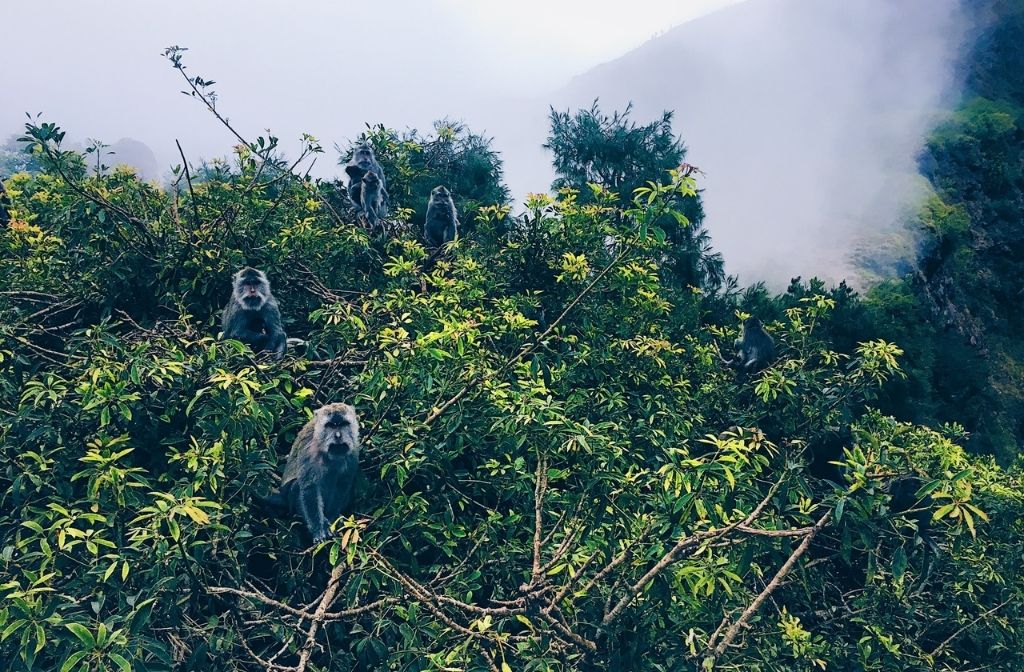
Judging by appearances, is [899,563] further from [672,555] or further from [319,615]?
[319,615]

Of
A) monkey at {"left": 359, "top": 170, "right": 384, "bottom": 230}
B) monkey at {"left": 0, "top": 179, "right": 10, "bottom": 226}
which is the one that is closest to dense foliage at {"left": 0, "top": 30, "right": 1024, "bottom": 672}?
monkey at {"left": 0, "top": 179, "right": 10, "bottom": 226}

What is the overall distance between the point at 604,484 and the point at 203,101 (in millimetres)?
4394

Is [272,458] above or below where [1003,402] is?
below

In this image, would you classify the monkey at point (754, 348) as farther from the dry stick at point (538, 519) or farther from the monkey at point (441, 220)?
the dry stick at point (538, 519)

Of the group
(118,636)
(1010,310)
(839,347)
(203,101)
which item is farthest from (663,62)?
(118,636)

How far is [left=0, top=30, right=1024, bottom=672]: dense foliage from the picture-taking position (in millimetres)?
2684

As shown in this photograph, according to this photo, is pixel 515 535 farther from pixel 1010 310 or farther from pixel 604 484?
pixel 1010 310

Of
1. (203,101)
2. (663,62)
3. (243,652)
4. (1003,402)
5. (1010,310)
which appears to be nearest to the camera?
(243,652)

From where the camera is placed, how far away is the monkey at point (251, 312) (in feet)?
15.9

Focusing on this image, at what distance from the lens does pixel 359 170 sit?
840cm

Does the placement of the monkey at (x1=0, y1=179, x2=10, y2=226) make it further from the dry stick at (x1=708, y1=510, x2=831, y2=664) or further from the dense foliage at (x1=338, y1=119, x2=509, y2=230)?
the dry stick at (x1=708, y1=510, x2=831, y2=664)

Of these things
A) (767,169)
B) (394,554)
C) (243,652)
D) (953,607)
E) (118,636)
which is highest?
(767,169)

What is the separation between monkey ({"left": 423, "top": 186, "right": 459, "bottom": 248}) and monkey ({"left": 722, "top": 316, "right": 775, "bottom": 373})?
4193 millimetres

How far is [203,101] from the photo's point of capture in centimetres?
479
